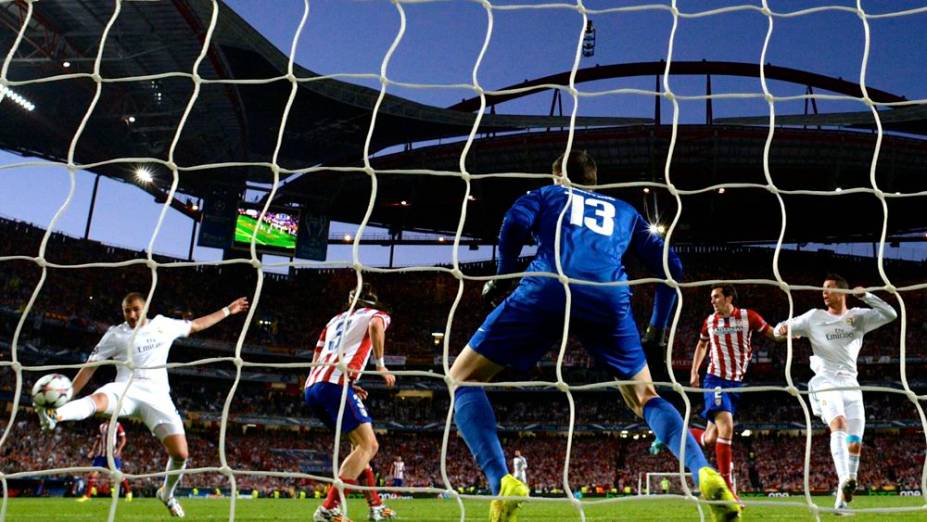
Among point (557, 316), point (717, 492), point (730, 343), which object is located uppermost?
point (730, 343)

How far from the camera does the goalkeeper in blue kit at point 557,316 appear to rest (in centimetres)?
388

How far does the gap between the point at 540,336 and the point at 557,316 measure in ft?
0.48

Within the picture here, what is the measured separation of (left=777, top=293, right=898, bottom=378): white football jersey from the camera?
6.78m

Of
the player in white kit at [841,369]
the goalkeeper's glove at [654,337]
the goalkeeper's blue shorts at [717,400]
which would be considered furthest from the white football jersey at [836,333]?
the goalkeeper's glove at [654,337]

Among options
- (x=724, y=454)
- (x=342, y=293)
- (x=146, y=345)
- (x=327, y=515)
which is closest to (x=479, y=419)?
(x=327, y=515)

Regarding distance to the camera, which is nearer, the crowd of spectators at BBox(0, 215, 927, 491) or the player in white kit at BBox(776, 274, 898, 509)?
the player in white kit at BBox(776, 274, 898, 509)

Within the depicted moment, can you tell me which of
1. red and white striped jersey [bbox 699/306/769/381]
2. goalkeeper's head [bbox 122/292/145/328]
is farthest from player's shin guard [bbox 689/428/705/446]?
goalkeeper's head [bbox 122/292/145/328]

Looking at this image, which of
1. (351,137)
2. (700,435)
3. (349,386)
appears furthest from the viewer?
(351,137)

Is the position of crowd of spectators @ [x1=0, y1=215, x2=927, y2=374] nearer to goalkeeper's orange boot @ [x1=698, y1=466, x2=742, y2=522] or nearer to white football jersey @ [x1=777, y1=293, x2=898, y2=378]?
white football jersey @ [x1=777, y1=293, x2=898, y2=378]

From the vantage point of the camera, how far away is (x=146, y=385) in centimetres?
665

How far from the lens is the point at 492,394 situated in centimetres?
3575

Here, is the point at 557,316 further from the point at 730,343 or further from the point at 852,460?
the point at 730,343

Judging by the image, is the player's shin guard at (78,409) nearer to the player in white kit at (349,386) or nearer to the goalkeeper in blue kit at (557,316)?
the player in white kit at (349,386)

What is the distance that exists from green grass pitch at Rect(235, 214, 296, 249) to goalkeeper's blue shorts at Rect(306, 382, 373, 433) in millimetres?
23214
